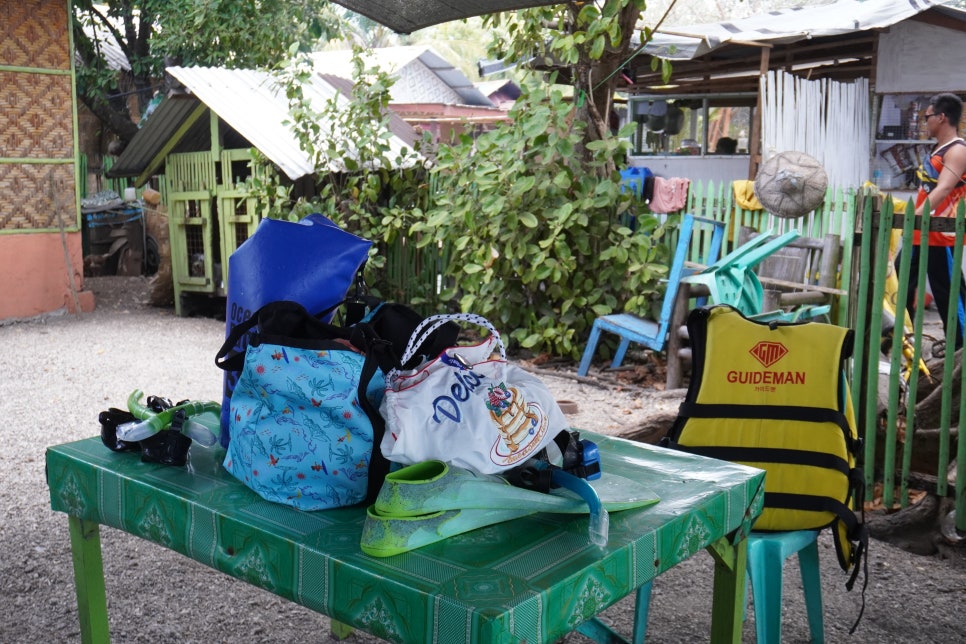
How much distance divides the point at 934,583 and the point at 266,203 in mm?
6785

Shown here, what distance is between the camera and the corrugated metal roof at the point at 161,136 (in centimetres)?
995

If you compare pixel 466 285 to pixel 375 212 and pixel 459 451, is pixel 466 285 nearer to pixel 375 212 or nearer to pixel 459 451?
pixel 375 212

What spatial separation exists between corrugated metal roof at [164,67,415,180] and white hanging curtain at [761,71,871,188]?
4018 millimetres

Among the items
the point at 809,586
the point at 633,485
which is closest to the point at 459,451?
the point at 633,485

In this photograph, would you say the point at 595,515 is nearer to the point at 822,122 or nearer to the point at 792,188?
the point at 792,188

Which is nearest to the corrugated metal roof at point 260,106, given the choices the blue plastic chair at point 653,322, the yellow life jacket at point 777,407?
the blue plastic chair at point 653,322

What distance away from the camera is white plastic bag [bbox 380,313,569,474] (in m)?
1.62

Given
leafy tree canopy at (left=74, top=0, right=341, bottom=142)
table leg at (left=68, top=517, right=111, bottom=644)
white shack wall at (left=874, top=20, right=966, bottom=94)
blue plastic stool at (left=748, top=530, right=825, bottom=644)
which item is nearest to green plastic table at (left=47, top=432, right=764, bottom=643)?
table leg at (left=68, top=517, right=111, bottom=644)

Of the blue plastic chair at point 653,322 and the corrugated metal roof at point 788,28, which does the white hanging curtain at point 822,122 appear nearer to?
the corrugated metal roof at point 788,28

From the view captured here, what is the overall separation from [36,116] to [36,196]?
797 mm

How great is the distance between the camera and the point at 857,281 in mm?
4176

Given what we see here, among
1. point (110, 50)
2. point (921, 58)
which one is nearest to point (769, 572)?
point (921, 58)

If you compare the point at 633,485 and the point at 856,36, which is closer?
the point at 633,485

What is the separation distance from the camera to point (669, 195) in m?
7.98
